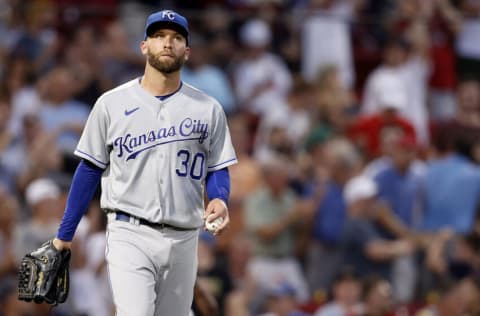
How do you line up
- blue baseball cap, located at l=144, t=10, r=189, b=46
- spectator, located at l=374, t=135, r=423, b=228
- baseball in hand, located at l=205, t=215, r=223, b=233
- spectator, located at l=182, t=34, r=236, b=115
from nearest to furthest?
baseball in hand, located at l=205, t=215, r=223, b=233 → blue baseball cap, located at l=144, t=10, r=189, b=46 → spectator, located at l=374, t=135, r=423, b=228 → spectator, located at l=182, t=34, r=236, b=115

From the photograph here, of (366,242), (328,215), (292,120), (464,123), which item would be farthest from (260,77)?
(366,242)

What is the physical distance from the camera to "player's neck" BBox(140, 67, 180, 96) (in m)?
5.85

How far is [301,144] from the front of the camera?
39.4 ft

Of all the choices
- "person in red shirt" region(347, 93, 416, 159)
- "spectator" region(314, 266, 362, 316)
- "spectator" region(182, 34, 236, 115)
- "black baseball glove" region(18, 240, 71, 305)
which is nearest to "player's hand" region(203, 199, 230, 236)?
"black baseball glove" region(18, 240, 71, 305)

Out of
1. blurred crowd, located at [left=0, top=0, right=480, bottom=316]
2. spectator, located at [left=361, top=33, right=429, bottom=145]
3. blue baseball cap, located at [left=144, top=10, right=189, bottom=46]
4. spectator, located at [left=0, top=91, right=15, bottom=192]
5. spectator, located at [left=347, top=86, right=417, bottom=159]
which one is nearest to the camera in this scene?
blue baseball cap, located at [left=144, top=10, right=189, bottom=46]

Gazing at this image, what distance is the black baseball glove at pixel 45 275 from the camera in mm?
5828

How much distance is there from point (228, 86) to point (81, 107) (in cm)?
202

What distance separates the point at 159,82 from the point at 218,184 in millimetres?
568

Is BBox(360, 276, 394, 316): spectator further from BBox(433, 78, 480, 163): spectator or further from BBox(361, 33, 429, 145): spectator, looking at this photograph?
BBox(361, 33, 429, 145): spectator

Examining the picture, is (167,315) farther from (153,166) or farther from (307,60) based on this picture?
(307,60)

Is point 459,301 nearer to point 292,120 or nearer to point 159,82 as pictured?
point 292,120

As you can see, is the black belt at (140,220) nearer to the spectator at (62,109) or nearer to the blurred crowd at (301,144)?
the blurred crowd at (301,144)

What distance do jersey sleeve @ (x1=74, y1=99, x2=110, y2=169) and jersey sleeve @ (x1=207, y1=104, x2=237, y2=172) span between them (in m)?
0.53

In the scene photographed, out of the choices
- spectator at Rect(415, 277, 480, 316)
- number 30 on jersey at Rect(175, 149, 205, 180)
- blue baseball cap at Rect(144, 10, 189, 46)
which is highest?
blue baseball cap at Rect(144, 10, 189, 46)
